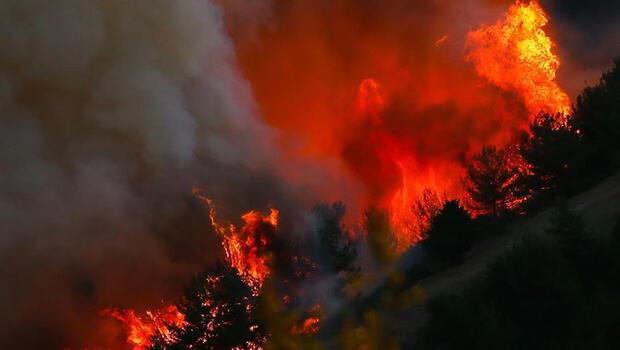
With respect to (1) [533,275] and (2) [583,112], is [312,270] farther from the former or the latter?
(1) [533,275]

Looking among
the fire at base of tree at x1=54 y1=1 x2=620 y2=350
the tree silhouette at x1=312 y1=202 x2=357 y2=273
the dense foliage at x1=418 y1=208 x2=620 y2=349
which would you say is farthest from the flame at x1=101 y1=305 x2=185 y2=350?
the dense foliage at x1=418 y1=208 x2=620 y2=349

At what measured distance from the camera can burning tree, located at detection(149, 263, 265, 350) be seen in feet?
87.3

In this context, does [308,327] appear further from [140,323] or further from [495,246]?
[140,323]

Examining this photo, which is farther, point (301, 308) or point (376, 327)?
point (301, 308)

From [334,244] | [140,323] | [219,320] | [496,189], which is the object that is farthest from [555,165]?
[140,323]

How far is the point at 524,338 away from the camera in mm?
18031

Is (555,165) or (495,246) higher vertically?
(555,165)

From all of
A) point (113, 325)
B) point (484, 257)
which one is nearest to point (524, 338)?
point (484, 257)

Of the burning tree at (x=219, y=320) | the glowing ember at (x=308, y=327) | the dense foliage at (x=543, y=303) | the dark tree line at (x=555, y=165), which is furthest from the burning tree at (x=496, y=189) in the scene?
the dense foliage at (x=543, y=303)

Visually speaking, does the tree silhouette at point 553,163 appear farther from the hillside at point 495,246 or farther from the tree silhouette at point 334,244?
the tree silhouette at point 334,244

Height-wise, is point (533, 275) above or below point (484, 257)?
below

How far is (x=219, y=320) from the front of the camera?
26906mm

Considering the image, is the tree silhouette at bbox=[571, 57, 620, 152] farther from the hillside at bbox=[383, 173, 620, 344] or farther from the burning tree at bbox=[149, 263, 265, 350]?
the burning tree at bbox=[149, 263, 265, 350]

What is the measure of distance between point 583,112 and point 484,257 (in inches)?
607
